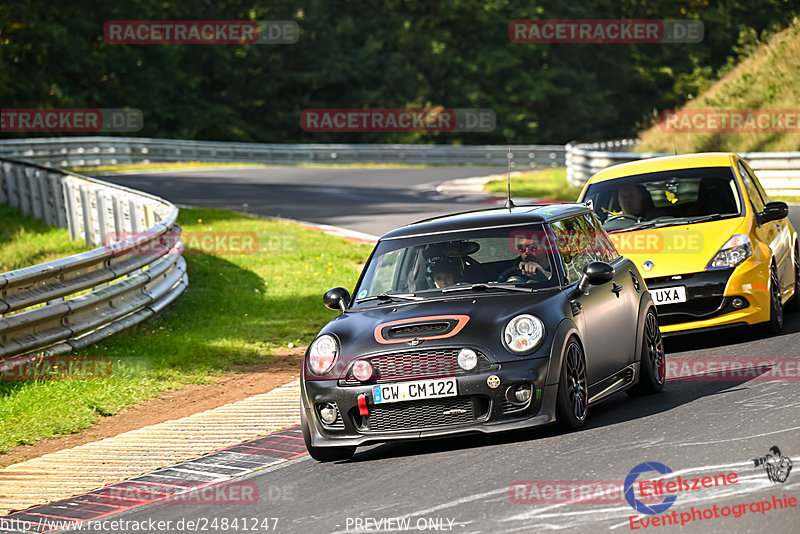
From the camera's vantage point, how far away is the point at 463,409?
7359mm

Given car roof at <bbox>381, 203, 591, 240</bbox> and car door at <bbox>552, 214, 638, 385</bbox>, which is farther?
car roof at <bbox>381, 203, 591, 240</bbox>

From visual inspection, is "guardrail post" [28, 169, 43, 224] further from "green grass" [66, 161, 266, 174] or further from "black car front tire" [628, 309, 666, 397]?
"black car front tire" [628, 309, 666, 397]

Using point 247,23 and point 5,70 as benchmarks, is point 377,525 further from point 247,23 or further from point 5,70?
point 247,23

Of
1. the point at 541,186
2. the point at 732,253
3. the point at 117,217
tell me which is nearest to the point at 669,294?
the point at 732,253

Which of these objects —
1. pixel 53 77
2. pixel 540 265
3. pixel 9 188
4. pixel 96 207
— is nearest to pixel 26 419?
pixel 540 265

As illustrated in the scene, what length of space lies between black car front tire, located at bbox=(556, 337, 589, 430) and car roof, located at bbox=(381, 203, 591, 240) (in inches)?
45.9

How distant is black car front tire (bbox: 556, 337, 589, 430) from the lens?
24.5 ft

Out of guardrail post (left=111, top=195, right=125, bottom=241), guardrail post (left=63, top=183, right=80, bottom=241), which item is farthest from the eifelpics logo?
guardrail post (left=63, top=183, right=80, bottom=241)

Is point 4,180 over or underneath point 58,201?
over

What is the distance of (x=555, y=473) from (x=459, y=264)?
2.21 m

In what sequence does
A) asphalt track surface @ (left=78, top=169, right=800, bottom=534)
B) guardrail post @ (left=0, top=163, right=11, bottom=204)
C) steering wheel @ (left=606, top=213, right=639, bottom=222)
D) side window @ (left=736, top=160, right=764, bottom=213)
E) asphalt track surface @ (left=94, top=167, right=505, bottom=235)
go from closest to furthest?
asphalt track surface @ (left=78, top=169, right=800, bottom=534) → side window @ (left=736, top=160, right=764, bottom=213) → steering wheel @ (left=606, top=213, right=639, bottom=222) → asphalt track surface @ (left=94, top=167, right=505, bottom=235) → guardrail post @ (left=0, top=163, right=11, bottom=204)

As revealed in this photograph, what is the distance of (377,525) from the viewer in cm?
599

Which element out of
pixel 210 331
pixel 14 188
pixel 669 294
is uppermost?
pixel 14 188

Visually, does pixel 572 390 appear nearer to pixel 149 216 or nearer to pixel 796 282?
pixel 796 282
